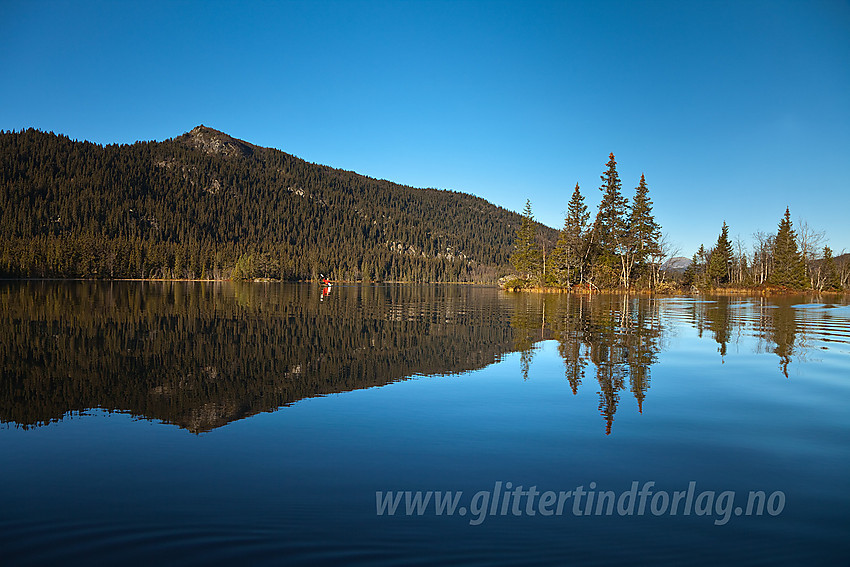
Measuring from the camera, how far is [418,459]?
6711 mm

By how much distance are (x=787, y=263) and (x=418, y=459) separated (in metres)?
98.4

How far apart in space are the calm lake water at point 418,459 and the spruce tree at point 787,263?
81.9 metres

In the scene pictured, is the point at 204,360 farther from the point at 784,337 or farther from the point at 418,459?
the point at 784,337

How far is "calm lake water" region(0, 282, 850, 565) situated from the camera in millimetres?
4625

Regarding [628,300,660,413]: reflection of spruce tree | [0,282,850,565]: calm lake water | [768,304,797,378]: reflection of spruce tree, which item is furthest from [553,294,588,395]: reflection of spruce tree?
[768,304,797,378]: reflection of spruce tree

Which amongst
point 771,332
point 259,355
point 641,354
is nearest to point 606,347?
point 641,354

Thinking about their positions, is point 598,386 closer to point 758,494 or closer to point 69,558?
point 758,494

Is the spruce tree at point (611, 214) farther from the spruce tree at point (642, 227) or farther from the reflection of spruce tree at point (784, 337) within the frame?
Result: the reflection of spruce tree at point (784, 337)

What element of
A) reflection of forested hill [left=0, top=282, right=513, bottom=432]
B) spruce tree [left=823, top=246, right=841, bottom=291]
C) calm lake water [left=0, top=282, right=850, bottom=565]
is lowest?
calm lake water [left=0, top=282, right=850, bottom=565]

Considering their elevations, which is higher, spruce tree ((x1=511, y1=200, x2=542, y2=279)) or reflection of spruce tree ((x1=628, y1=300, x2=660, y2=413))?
spruce tree ((x1=511, y1=200, x2=542, y2=279))

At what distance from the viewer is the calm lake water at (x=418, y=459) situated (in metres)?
4.62

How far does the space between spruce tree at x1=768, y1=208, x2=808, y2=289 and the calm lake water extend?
8189 cm

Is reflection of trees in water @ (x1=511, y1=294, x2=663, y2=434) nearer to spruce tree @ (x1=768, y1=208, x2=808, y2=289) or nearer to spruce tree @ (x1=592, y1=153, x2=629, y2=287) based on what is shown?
spruce tree @ (x1=592, y1=153, x2=629, y2=287)

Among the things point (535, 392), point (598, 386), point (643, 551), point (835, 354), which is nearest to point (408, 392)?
point (535, 392)
